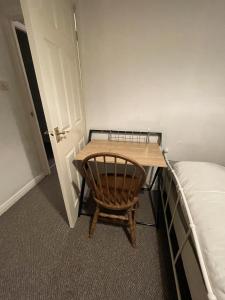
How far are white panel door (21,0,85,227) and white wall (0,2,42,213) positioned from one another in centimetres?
80

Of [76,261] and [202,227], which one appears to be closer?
[202,227]

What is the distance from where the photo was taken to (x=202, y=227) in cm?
77

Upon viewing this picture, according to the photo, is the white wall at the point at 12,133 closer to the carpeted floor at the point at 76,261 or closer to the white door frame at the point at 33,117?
Answer: the white door frame at the point at 33,117

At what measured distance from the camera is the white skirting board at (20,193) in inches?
66.4

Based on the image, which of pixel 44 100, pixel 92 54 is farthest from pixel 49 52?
pixel 92 54

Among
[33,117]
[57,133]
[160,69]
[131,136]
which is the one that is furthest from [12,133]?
[160,69]

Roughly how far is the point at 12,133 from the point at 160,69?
5.80ft

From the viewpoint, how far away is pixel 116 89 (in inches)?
63.6

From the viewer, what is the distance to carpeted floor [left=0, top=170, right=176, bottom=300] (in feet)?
3.41

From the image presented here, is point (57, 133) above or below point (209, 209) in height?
above

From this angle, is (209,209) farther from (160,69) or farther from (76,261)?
(160,69)

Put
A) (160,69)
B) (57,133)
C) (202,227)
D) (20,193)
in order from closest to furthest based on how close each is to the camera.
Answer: (202,227) → (57,133) → (160,69) → (20,193)

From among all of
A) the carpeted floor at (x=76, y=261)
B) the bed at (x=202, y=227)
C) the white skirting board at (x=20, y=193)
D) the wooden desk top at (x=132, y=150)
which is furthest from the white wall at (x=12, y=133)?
the bed at (x=202, y=227)

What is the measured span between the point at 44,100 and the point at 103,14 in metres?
1.08
